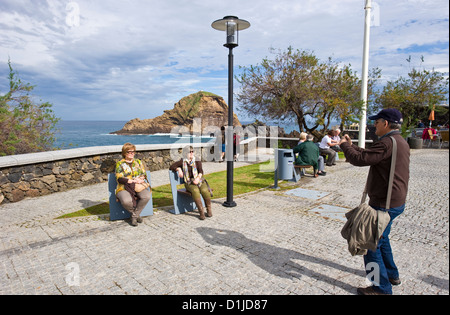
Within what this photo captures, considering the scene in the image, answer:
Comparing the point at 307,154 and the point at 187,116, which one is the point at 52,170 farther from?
the point at 187,116

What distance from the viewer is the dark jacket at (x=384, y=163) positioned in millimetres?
2877

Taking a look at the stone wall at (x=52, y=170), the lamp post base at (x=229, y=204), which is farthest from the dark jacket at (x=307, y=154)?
the stone wall at (x=52, y=170)

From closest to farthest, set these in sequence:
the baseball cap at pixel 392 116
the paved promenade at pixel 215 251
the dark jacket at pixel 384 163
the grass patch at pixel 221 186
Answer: the dark jacket at pixel 384 163, the baseball cap at pixel 392 116, the paved promenade at pixel 215 251, the grass patch at pixel 221 186

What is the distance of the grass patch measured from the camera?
654 cm

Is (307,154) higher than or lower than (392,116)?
lower

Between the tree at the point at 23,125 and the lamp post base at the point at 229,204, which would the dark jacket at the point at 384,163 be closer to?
the lamp post base at the point at 229,204

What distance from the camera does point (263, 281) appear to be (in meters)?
3.44

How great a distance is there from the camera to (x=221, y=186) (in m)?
8.91

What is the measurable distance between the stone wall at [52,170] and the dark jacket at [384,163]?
783 cm

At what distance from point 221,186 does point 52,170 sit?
4814 millimetres

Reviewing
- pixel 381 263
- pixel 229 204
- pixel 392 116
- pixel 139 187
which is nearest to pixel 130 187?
pixel 139 187
